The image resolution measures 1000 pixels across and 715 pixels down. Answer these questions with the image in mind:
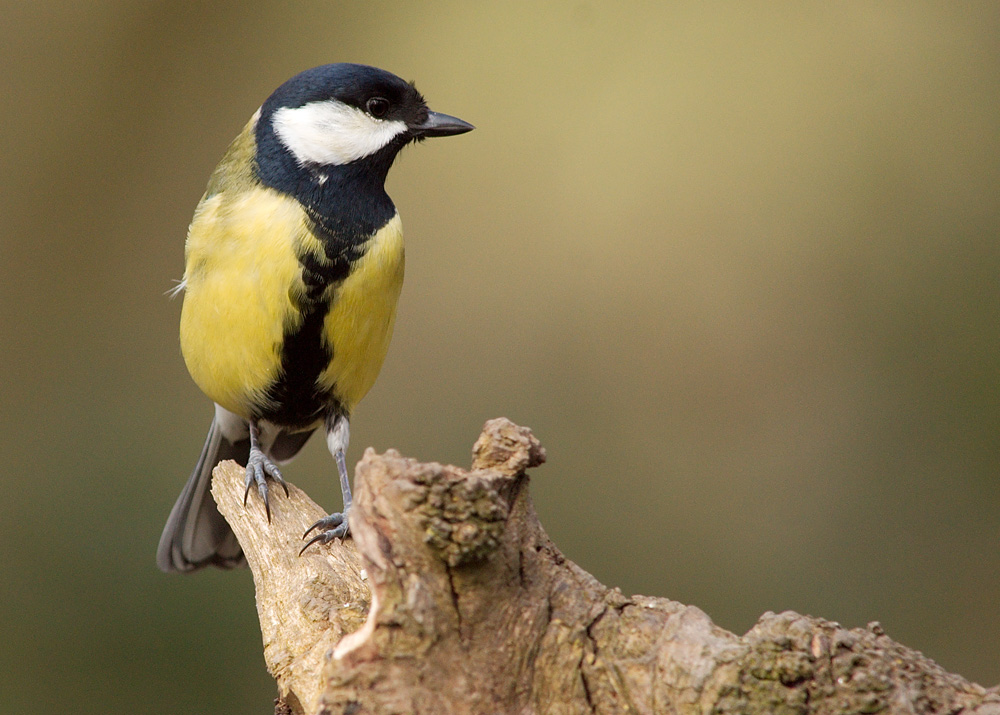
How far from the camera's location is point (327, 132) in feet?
6.31

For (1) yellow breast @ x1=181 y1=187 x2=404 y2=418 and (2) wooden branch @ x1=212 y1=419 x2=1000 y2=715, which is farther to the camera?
(1) yellow breast @ x1=181 y1=187 x2=404 y2=418

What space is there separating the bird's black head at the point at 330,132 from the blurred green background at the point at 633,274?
1.31 metres

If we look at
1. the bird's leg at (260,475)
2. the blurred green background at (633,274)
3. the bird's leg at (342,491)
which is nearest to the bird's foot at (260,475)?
the bird's leg at (260,475)

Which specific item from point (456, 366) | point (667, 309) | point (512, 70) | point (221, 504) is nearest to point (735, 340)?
point (667, 309)

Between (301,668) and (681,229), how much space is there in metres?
2.26

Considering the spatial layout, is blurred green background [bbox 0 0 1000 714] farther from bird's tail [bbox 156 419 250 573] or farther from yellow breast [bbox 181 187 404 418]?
yellow breast [bbox 181 187 404 418]

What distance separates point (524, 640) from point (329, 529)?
2.16 ft

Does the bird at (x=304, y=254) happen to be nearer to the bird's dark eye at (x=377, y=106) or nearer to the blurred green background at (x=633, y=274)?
the bird's dark eye at (x=377, y=106)

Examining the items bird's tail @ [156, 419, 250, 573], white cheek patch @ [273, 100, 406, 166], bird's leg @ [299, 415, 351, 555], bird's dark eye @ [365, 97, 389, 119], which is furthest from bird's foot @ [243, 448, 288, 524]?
bird's dark eye @ [365, 97, 389, 119]

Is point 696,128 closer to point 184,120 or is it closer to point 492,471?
point 184,120

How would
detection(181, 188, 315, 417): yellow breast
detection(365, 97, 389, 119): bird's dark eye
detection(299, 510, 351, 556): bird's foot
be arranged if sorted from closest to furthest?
1. detection(299, 510, 351, 556): bird's foot
2. detection(181, 188, 315, 417): yellow breast
3. detection(365, 97, 389, 119): bird's dark eye

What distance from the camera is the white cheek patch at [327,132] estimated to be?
1.91m

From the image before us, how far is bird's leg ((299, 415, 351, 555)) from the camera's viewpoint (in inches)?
67.6

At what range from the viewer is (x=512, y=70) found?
134 inches
